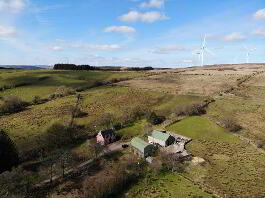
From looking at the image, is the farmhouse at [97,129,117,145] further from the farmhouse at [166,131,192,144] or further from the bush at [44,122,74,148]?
the farmhouse at [166,131,192,144]

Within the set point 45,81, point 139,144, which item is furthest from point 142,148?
point 45,81

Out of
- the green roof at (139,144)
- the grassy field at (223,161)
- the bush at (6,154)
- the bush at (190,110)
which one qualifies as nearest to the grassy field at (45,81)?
the bush at (6,154)

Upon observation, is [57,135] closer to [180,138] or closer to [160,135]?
[160,135]

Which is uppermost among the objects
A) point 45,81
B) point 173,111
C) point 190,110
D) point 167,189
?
point 45,81

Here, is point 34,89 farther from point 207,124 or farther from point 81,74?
point 207,124

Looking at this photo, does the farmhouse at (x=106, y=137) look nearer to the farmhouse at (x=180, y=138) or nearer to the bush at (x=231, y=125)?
the farmhouse at (x=180, y=138)

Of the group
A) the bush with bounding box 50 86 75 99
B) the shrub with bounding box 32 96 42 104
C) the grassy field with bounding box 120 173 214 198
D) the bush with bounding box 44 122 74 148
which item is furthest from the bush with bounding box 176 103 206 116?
the shrub with bounding box 32 96 42 104
